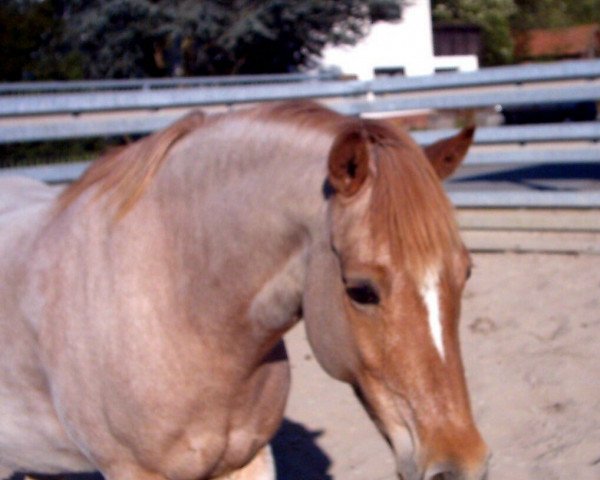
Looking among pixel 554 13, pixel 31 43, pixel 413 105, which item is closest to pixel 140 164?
pixel 413 105

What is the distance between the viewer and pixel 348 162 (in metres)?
1.76

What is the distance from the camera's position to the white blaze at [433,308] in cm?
170

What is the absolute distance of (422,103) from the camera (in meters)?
7.23

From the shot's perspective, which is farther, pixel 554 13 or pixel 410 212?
pixel 554 13

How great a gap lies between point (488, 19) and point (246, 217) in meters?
38.1

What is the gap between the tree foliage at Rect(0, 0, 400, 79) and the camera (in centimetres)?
1841

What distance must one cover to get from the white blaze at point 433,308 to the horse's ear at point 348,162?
0.25 metres

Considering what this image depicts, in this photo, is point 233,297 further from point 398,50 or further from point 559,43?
point 559,43

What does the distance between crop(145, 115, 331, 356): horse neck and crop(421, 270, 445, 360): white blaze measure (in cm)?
30

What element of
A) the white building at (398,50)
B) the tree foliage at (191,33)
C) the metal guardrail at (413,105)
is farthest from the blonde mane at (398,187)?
the white building at (398,50)

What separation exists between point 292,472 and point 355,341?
2.01m

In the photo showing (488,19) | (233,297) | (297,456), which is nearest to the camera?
(233,297)

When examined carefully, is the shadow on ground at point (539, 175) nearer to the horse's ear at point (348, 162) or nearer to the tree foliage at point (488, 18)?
the horse's ear at point (348, 162)

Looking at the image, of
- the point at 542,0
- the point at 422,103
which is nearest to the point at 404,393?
the point at 422,103
